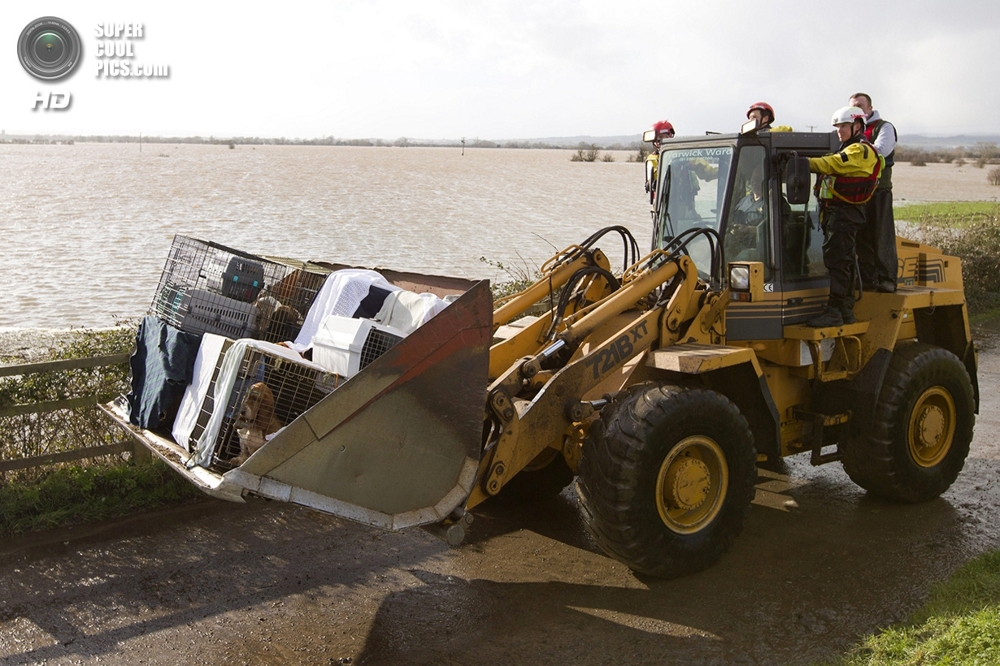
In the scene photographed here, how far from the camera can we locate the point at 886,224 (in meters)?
6.88

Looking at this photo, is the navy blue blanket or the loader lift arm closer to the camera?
the loader lift arm

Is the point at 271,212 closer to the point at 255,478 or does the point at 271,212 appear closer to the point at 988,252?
the point at 988,252

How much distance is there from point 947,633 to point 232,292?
4823 mm

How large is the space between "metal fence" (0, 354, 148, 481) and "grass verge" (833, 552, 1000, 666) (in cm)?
520

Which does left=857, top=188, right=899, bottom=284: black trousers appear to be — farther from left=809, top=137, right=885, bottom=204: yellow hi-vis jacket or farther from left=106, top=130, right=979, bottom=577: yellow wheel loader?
left=809, top=137, right=885, bottom=204: yellow hi-vis jacket

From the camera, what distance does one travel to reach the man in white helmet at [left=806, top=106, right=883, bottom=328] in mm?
6270

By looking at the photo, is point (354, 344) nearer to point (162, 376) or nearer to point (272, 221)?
point (162, 376)

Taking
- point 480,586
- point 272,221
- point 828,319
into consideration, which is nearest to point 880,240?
point 828,319

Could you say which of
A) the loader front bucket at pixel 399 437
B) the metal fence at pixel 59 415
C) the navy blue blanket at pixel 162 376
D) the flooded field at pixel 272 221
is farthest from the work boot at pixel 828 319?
the flooded field at pixel 272 221

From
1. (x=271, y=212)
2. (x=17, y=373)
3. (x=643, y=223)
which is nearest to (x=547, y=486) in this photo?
(x=17, y=373)

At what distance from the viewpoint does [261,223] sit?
27125 mm

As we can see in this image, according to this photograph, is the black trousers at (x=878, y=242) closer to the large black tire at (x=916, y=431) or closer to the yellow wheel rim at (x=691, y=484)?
the large black tire at (x=916, y=431)

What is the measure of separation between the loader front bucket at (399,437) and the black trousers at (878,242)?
11.5 feet

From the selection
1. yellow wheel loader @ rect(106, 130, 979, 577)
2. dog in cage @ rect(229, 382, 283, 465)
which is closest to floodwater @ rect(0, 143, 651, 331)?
yellow wheel loader @ rect(106, 130, 979, 577)
